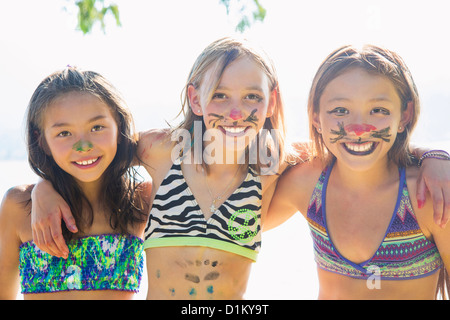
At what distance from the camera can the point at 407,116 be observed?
228 cm

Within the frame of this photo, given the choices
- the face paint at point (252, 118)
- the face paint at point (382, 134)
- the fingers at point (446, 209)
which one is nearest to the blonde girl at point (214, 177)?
the face paint at point (252, 118)

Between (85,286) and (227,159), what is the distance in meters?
0.93

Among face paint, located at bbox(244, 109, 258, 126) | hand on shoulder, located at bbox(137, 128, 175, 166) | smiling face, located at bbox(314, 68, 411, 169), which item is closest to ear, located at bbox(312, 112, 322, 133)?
smiling face, located at bbox(314, 68, 411, 169)

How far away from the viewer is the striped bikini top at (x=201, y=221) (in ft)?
7.47

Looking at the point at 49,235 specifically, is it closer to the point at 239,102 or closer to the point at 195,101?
the point at 195,101

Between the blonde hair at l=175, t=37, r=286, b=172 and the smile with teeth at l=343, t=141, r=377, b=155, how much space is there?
1.22ft

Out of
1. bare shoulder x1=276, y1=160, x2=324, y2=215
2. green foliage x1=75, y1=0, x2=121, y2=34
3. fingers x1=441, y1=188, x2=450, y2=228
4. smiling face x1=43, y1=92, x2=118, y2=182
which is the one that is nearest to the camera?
fingers x1=441, y1=188, x2=450, y2=228

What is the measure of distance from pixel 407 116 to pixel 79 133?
156 cm

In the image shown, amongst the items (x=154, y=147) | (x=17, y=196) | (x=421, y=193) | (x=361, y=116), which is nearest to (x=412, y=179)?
(x=421, y=193)

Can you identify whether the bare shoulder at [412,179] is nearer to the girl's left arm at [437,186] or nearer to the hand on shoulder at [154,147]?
the girl's left arm at [437,186]

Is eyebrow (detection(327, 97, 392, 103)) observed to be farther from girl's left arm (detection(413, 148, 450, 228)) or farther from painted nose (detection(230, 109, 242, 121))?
painted nose (detection(230, 109, 242, 121))

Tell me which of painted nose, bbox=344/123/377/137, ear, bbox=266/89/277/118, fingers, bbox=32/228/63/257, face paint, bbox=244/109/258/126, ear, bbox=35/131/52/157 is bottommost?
fingers, bbox=32/228/63/257

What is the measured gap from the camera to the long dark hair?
2324 mm

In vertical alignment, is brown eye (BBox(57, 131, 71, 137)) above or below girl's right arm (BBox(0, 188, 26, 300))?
above
